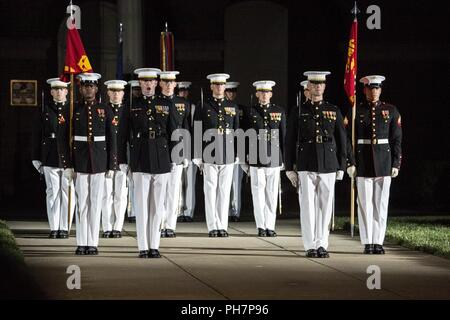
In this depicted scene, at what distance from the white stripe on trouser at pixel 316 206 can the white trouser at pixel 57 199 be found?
3921 millimetres

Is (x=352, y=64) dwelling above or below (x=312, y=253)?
above

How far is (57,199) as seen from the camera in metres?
19.1

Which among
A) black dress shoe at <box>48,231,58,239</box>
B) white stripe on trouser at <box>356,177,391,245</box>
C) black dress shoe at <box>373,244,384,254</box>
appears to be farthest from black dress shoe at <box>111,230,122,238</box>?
black dress shoe at <box>373,244,384,254</box>

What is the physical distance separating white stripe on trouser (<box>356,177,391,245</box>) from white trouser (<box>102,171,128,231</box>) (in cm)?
390

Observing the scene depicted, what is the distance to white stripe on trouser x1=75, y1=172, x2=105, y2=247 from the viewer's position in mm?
16641

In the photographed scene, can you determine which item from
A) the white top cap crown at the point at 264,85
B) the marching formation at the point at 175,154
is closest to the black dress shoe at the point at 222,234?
the marching formation at the point at 175,154

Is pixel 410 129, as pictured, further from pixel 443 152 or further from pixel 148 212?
pixel 148 212

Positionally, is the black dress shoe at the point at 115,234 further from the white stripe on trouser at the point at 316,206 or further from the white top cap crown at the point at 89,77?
the white stripe on trouser at the point at 316,206

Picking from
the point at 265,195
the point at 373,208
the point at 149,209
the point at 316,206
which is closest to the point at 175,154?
the point at 149,209

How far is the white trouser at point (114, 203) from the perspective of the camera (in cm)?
1930

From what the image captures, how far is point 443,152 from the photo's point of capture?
98.1 ft

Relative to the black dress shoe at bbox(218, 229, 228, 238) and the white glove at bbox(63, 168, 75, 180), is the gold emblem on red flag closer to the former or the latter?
the white glove at bbox(63, 168, 75, 180)

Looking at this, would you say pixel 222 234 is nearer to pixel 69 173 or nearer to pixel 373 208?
pixel 373 208

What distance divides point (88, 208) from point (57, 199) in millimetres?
2527
